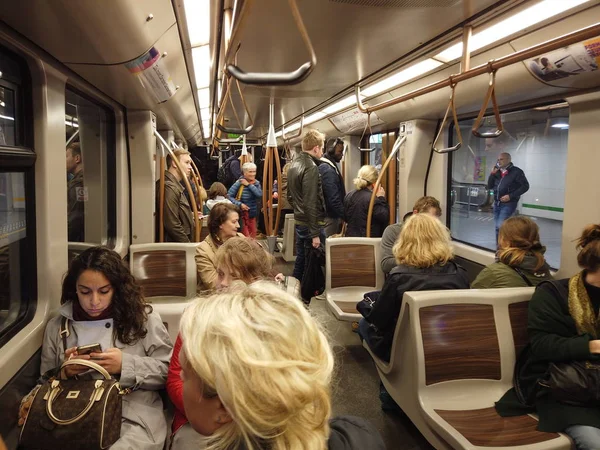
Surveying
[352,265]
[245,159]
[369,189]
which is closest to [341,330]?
[352,265]

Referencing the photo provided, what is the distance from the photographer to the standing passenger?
9.87 feet

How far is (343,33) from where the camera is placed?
2410 millimetres

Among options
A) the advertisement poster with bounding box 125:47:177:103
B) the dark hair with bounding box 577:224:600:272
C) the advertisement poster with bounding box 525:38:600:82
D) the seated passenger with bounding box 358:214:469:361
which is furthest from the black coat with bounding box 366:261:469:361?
the advertisement poster with bounding box 125:47:177:103

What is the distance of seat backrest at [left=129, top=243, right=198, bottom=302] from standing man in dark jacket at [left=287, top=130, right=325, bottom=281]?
1.37 m

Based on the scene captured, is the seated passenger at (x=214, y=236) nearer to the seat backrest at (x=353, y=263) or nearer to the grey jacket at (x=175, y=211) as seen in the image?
the seat backrest at (x=353, y=263)

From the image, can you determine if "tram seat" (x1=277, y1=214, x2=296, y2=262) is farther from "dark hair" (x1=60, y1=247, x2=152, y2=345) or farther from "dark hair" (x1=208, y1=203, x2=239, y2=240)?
"dark hair" (x1=60, y1=247, x2=152, y2=345)

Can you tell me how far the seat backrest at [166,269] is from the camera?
10.9 feet

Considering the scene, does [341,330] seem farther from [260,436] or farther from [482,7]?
[260,436]

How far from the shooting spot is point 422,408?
2062mm

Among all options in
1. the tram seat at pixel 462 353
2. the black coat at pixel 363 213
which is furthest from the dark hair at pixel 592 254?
the black coat at pixel 363 213

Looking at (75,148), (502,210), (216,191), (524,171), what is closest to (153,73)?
(75,148)

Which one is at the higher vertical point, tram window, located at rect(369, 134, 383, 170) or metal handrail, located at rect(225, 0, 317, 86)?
tram window, located at rect(369, 134, 383, 170)

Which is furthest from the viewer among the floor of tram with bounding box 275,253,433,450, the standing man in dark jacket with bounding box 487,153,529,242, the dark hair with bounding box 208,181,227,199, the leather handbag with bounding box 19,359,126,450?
the dark hair with bounding box 208,181,227,199

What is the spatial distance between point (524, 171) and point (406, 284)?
2.35 m
